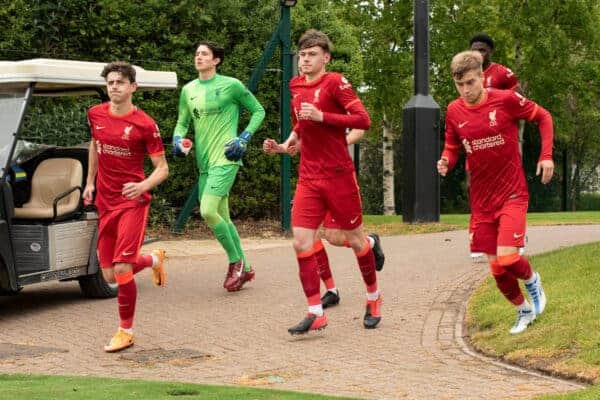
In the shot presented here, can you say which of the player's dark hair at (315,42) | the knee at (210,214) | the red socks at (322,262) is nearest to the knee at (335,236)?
the red socks at (322,262)

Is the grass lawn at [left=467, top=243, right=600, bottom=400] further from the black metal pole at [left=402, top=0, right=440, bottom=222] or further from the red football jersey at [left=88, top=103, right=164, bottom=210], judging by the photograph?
the black metal pole at [left=402, top=0, right=440, bottom=222]

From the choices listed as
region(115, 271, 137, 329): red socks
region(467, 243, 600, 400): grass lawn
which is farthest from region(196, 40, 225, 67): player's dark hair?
region(467, 243, 600, 400): grass lawn

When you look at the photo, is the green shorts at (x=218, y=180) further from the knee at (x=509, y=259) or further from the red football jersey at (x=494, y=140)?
the knee at (x=509, y=259)

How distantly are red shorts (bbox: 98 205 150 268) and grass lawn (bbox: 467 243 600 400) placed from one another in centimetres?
251

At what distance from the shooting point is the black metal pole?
51.5ft

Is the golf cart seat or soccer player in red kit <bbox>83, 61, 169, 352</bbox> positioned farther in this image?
the golf cart seat

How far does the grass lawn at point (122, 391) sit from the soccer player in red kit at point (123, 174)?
1.61 m

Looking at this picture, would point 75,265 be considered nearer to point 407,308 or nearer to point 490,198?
point 407,308

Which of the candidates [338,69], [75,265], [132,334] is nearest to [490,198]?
[132,334]

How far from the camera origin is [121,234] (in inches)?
331

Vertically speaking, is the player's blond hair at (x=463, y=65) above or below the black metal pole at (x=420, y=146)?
above

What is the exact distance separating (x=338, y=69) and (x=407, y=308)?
27.5ft

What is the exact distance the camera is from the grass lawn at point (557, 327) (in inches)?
280

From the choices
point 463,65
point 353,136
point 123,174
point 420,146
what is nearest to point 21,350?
point 123,174
